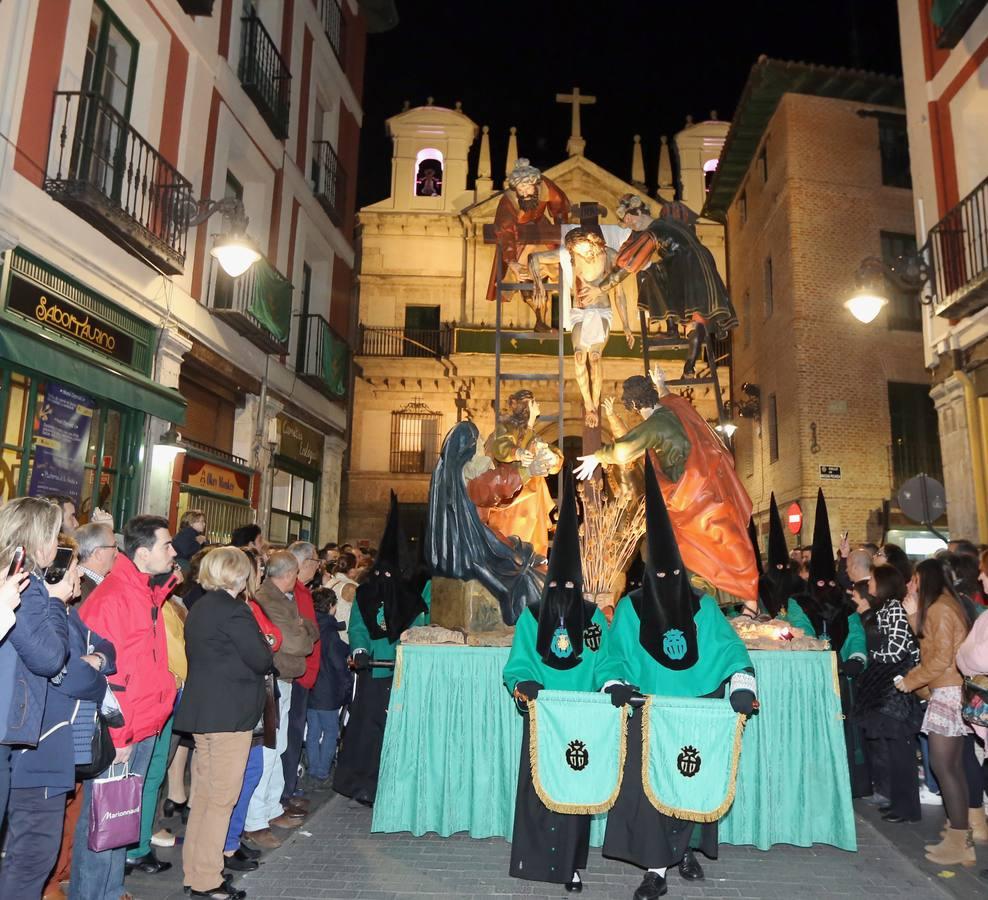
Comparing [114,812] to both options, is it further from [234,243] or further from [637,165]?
[637,165]

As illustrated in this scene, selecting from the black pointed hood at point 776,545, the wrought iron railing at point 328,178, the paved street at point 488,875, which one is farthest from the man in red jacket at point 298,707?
the wrought iron railing at point 328,178

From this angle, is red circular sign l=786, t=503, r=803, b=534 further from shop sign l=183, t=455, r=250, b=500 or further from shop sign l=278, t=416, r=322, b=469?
shop sign l=183, t=455, r=250, b=500

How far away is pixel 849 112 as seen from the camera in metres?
17.9

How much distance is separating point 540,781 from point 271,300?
30.5ft

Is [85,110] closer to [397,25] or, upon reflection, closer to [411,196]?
[397,25]

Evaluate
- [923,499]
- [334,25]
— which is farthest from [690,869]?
[334,25]

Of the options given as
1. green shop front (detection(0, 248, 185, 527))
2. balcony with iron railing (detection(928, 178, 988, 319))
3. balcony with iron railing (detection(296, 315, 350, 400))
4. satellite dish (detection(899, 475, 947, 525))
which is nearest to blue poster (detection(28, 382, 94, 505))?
green shop front (detection(0, 248, 185, 527))

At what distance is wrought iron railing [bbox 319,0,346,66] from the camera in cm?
1527

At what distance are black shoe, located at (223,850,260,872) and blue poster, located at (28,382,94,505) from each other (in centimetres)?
435

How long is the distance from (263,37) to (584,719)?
12101 mm

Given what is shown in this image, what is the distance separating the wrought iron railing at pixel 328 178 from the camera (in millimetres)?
14961

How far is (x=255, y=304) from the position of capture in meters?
11.4

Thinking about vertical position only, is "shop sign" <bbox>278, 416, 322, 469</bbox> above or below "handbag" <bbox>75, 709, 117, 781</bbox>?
above

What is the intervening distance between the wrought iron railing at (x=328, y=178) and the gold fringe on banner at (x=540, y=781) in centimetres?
1241
